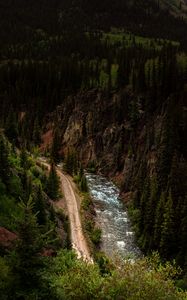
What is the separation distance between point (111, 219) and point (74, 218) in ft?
33.2

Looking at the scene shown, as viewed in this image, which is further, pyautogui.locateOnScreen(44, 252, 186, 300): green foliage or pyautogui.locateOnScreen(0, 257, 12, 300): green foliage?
pyautogui.locateOnScreen(44, 252, 186, 300): green foliage

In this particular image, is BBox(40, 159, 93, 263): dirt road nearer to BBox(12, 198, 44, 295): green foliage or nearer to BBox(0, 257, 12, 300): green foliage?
BBox(0, 257, 12, 300): green foliage

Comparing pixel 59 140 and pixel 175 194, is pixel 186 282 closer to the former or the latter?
pixel 175 194

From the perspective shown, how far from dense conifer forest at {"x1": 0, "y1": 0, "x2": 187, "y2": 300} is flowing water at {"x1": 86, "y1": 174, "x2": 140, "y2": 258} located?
183cm

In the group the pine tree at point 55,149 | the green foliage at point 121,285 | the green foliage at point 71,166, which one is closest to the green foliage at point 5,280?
the green foliage at point 121,285

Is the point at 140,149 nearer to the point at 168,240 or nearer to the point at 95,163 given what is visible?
the point at 95,163

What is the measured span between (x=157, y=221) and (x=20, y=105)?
111 m

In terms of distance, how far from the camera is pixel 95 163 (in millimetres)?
134750

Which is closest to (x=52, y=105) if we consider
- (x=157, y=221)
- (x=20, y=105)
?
(x=20, y=105)

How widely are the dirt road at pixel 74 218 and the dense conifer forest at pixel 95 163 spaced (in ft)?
7.33

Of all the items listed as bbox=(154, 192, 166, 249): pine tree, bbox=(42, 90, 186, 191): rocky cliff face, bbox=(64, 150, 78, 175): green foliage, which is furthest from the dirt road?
bbox=(42, 90, 186, 191): rocky cliff face

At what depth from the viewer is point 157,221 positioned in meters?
81.4

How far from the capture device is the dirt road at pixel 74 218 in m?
74.7

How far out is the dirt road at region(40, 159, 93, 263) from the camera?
74688 mm
